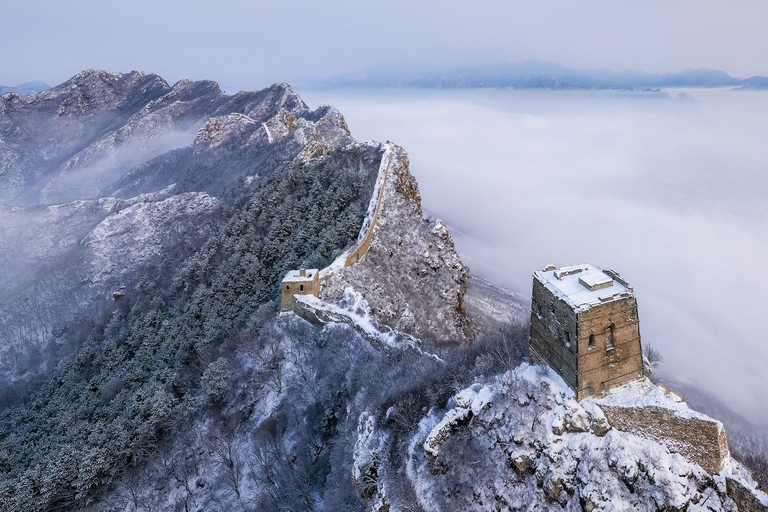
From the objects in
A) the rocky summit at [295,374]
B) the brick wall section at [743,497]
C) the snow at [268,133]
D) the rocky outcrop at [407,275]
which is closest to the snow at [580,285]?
the rocky summit at [295,374]

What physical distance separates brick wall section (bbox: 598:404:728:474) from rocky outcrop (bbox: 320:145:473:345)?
19607 millimetres

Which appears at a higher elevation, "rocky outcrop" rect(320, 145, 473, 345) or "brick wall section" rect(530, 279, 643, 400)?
"brick wall section" rect(530, 279, 643, 400)

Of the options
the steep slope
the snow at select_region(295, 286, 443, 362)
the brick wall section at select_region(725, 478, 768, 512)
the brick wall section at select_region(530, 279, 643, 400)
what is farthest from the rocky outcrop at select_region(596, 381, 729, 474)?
the steep slope

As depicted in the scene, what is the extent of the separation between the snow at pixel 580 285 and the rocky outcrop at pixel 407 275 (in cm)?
1792

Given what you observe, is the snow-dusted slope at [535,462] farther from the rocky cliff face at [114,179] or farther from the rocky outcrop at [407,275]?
the rocky cliff face at [114,179]

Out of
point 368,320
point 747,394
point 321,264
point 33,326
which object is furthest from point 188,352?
point 747,394

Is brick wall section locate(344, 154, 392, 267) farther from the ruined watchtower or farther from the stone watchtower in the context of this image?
the stone watchtower

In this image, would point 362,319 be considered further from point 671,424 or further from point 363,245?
point 671,424

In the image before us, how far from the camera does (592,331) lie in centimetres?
1641

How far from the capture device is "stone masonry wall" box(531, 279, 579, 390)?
16.7 metres

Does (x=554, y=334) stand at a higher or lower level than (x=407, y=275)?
higher

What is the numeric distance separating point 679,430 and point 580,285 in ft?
21.3

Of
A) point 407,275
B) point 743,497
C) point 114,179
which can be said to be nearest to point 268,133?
point 407,275

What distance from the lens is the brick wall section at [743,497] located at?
14384mm
